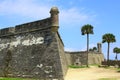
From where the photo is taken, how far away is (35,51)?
68.2ft

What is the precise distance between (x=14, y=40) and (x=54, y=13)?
622 cm

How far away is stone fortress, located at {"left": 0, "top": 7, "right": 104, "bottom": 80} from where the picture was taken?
19103 mm

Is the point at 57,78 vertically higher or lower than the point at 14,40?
lower

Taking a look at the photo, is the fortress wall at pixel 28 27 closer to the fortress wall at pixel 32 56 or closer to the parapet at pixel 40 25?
the parapet at pixel 40 25

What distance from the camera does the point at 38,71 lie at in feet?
64.5

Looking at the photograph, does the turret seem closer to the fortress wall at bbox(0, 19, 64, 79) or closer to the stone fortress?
the stone fortress

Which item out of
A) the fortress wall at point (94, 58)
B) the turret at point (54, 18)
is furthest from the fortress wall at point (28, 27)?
the fortress wall at point (94, 58)

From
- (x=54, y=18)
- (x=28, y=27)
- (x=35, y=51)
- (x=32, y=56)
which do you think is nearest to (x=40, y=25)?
(x=28, y=27)

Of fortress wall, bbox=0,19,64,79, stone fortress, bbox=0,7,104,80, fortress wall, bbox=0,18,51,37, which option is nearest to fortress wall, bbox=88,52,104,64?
fortress wall, bbox=0,18,51,37

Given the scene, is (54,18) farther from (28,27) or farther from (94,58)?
(94,58)

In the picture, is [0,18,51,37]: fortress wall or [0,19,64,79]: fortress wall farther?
[0,18,51,37]: fortress wall

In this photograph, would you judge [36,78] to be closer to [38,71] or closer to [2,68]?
[38,71]

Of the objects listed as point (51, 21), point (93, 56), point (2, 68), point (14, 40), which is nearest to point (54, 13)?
point (51, 21)

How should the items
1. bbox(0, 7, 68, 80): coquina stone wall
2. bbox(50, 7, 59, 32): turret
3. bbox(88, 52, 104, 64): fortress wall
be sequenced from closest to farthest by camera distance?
bbox(0, 7, 68, 80): coquina stone wall, bbox(50, 7, 59, 32): turret, bbox(88, 52, 104, 64): fortress wall
